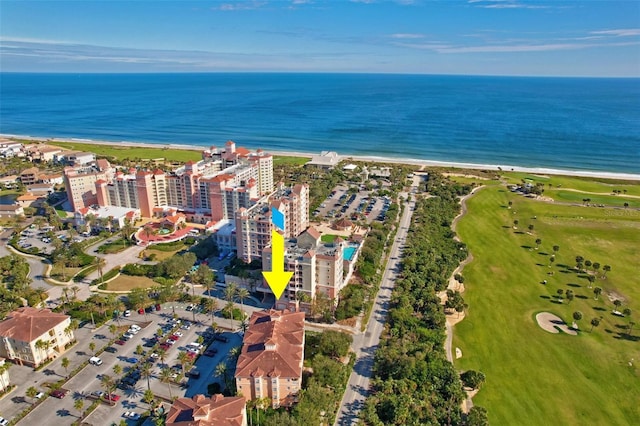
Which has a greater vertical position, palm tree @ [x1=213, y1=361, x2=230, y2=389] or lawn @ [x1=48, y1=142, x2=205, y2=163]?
lawn @ [x1=48, y1=142, x2=205, y2=163]

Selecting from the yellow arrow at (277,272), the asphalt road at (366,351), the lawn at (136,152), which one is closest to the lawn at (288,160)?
the lawn at (136,152)

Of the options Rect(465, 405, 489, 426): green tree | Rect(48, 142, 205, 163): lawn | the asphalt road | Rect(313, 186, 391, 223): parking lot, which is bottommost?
the asphalt road

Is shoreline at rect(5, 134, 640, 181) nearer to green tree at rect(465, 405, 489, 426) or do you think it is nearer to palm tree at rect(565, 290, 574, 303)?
palm tree at rect(565, 290, 574, 303)

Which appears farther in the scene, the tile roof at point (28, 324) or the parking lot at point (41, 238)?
the parking lot at point (41, 238)

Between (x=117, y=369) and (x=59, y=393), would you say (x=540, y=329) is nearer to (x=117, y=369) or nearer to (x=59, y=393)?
(x=117, y=369)

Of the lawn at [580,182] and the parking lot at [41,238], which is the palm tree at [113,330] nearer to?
the parking lot at [41,238]

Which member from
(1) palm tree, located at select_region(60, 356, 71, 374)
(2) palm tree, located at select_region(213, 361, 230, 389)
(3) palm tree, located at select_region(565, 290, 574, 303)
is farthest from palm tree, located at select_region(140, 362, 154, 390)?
A: (3) palm tree, located at select_region(565, 290, 574, 303)

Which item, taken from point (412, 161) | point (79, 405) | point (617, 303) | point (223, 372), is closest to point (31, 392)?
point (79, 405)
